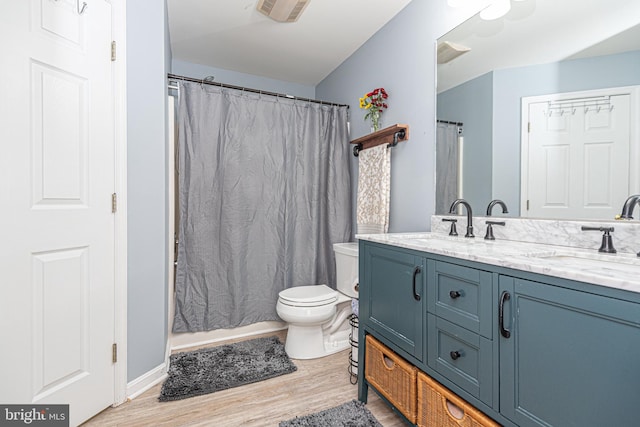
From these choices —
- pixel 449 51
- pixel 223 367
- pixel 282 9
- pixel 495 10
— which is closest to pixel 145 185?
pixel 223 367

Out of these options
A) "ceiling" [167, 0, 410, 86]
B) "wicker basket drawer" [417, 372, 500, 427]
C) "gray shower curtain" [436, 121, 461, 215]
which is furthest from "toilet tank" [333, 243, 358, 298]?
"ceiling" [167, 0, 410, 86]

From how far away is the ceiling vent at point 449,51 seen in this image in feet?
5.83

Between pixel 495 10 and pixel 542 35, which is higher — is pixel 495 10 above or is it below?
above

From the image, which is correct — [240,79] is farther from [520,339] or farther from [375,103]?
[520,339]

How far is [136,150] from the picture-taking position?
1.71 metres

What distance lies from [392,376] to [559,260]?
863mm

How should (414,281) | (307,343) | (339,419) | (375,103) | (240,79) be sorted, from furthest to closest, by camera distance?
1. (240,79)
2. (375,103)
3. (307,343)
4. (339,419)
5. (414,281)

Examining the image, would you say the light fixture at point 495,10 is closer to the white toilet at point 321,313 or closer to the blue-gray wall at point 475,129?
the blue-gray wall at point 475,129

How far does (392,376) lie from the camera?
145 centimetres

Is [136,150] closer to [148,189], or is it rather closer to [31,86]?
[148,189]

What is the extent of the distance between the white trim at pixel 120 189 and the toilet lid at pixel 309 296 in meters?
0.97

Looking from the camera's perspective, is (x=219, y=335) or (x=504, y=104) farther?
(x=219, y=335)

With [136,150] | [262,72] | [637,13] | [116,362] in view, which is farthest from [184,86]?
[637,13]

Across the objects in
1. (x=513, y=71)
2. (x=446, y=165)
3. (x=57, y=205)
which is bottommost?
(x=57, y=205)
